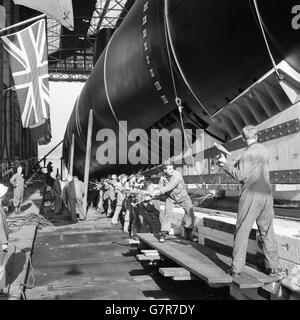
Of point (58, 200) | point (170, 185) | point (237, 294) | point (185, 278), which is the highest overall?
point (170, 185)

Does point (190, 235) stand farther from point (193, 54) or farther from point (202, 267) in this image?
point (193, 54)

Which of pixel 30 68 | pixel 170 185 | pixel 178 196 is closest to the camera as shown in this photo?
pixel 170 185

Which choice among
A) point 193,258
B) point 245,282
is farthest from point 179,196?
point 245,282

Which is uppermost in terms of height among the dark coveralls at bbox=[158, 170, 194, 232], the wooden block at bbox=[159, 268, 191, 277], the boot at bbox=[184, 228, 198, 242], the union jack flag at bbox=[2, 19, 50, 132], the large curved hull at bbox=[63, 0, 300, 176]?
the union jack flag at bbox=[2, 19, 50, 132]

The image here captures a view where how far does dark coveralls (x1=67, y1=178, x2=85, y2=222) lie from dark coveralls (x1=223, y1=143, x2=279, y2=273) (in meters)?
10.0

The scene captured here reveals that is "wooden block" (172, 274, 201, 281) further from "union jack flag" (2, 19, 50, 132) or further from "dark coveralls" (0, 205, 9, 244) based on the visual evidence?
"union jack flag" (2, 19, 50, 132)

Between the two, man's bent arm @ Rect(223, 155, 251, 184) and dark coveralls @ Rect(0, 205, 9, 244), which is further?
dark coveralls @ Rect(0, 205, 9, 244)

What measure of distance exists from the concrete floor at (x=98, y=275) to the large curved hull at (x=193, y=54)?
2.24m

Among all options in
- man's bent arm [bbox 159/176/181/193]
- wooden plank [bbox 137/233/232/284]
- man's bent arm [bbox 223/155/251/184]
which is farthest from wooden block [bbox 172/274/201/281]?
man's bent arm [bbox 159/176/181/193]

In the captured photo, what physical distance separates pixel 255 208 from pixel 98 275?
3.65 meters

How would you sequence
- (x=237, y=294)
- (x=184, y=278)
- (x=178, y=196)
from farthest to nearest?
(x=178, y=196) → (x=184, y=278) → (x=237, y=294)

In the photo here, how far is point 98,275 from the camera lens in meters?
6.56

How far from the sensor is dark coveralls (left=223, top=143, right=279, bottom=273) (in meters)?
3.67
